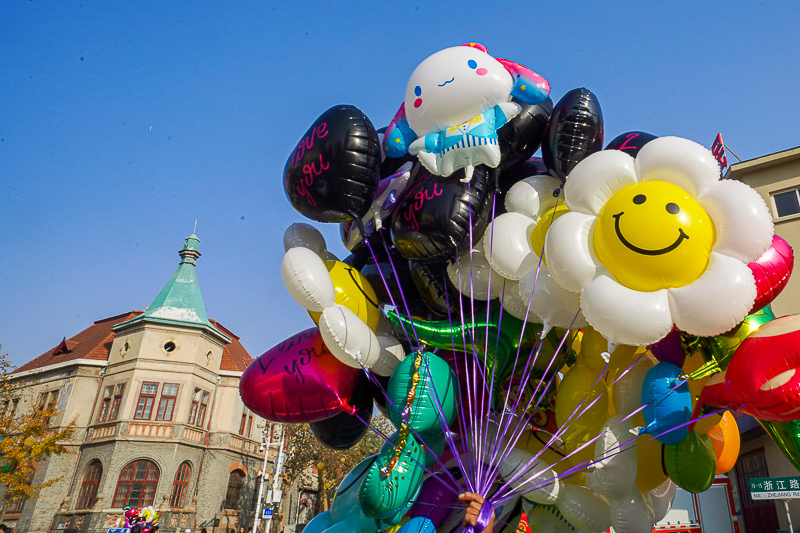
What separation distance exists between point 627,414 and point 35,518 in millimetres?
25607

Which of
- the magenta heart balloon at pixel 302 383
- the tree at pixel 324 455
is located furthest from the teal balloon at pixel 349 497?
the tree at pixel 324 455

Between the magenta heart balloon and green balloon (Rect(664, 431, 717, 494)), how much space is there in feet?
10.1

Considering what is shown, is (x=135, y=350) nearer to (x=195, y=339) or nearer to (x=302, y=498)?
(x=195, y=339)

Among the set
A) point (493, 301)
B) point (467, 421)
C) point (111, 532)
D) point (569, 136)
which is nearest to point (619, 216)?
point (569, 136)

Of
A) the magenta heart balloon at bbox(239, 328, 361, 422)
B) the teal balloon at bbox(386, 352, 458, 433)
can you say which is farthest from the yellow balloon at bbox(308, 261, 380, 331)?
the teal balloon at bbox(386, 352, 458, 433)

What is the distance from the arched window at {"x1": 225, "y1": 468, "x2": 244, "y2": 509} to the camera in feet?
80.3

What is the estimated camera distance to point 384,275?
6.12m

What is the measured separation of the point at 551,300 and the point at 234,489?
2417 cm

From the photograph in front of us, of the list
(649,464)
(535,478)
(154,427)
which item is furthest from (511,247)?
(154,427)

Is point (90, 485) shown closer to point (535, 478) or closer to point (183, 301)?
point (183, 301)

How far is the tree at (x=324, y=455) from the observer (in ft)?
73.5

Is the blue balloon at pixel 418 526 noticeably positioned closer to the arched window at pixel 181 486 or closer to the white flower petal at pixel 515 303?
the white flower petal at pixel 515 303

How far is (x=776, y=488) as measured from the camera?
7328 mm

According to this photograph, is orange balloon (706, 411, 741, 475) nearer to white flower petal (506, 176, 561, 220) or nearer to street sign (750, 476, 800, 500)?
street sign (750, 476, 800, 500)
